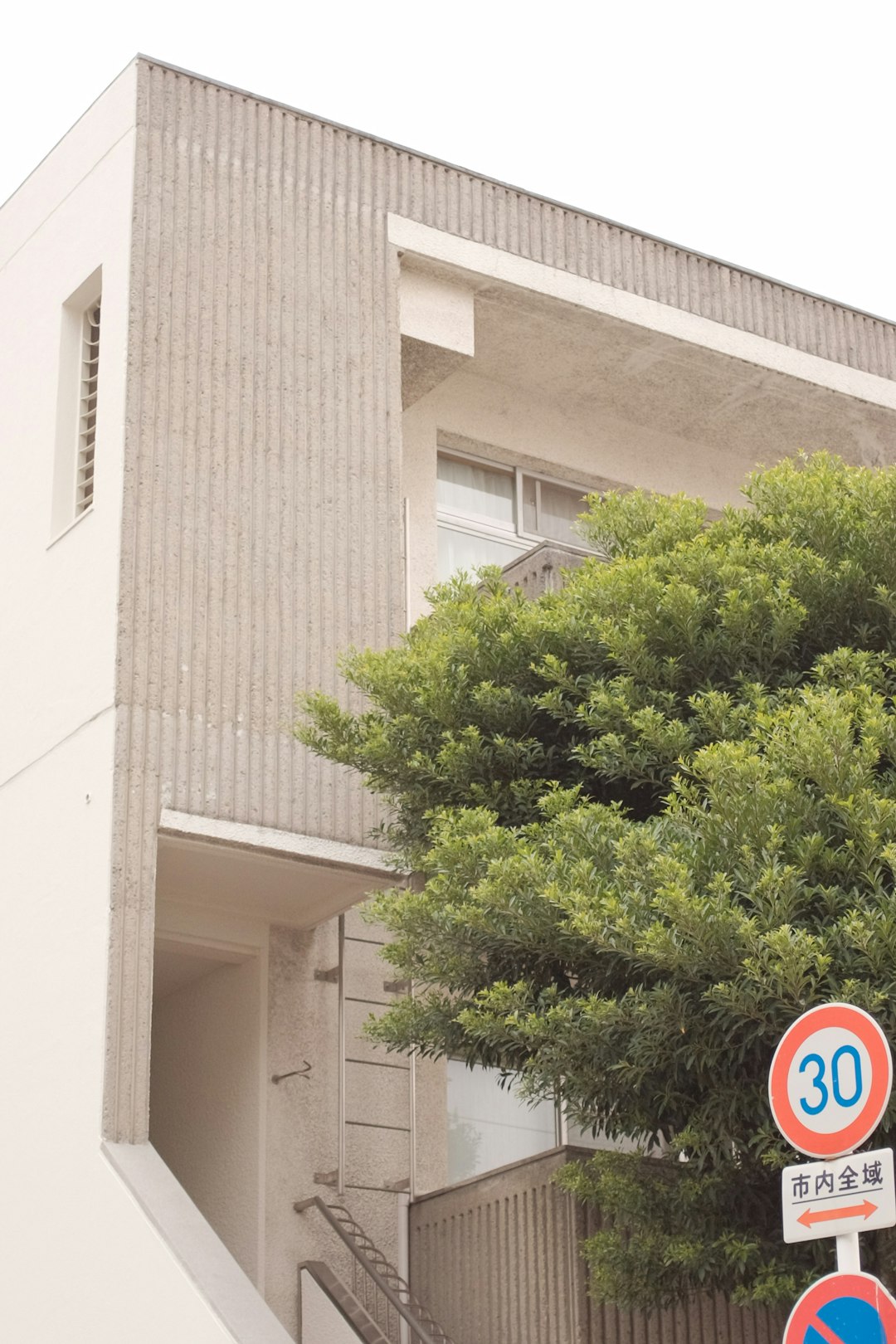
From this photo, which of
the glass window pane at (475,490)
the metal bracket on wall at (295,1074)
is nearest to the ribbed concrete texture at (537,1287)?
the metal bracket on wall at (295,1074)

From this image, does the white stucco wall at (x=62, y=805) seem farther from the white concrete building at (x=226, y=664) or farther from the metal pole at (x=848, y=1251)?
the metal pole at (x=848, y=1251)

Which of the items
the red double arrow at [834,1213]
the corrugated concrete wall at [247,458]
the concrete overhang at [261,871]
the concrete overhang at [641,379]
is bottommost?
the red double arrow at [834,1213]

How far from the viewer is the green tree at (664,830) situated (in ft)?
27.6

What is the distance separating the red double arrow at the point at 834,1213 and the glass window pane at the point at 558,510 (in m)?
10.3


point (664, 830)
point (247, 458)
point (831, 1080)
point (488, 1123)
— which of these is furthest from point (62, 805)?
point (831, 1080)

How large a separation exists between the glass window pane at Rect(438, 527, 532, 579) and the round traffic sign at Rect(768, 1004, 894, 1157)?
30.1 feet

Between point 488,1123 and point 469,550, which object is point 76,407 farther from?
point 488,1123

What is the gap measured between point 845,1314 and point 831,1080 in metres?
0.71

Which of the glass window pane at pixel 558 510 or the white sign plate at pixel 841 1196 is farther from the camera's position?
the glass window pane at pixel 558 510

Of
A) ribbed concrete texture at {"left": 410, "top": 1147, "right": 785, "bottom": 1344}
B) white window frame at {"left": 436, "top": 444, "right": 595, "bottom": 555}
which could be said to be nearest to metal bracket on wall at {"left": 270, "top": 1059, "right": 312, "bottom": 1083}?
ribbed concrete texture at {"left": 410, "top": 1147, "right": 785, "bottom": 1344}

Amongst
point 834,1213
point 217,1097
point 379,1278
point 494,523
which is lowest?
point 834,1213

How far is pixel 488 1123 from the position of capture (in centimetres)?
1355

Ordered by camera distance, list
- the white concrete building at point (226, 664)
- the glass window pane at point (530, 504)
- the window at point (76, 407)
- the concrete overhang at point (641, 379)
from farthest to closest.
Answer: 1. the glass window pane at point (530, 504)
2. the concrete overhang at point (641, 379)
3. the window at point (76, 407)
4. the white concrete building at point (226, 664)

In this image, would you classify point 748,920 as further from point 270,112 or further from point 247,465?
point 270,112
